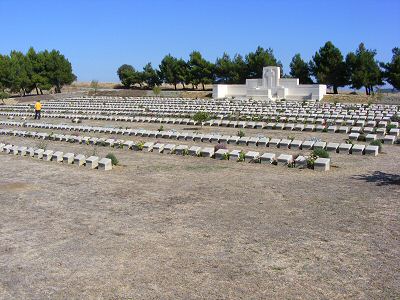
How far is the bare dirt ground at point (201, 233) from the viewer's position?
5480 mm

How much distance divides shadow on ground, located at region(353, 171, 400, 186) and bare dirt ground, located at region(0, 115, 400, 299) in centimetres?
6

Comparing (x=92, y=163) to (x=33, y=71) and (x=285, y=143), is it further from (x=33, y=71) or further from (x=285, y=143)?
(x=33, y=71)

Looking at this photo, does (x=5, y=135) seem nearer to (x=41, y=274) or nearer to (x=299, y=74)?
(x=41, y=274)

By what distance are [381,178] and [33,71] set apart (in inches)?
2257

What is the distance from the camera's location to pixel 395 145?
16750 mm

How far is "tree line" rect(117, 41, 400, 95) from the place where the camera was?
47531 millimetres

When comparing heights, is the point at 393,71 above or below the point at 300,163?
above

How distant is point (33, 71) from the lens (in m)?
60.8

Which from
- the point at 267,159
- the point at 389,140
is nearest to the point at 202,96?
the point at 389,140

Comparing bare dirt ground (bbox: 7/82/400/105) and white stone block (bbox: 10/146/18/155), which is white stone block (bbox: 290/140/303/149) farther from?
bare dirt ground (bbox: 7/82/400/105)

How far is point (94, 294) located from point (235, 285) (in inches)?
64.6

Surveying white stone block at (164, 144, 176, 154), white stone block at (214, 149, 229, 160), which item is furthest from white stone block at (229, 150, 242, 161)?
white stone block at (164, 144, 176, 154)

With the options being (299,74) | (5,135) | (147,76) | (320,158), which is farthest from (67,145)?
(147,76)

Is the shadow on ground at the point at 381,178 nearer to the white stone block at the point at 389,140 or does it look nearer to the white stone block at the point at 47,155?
the white stone block at the point at 389,140
